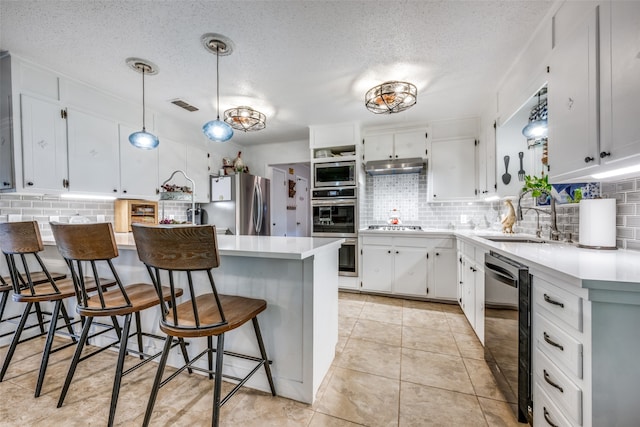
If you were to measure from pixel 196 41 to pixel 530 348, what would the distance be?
2793mm

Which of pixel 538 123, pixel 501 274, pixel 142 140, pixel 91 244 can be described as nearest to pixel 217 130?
pixel 142 140

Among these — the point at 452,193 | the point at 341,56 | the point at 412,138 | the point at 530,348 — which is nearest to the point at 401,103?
the point at 341,56

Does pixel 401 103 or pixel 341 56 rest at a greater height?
pixel 341 56

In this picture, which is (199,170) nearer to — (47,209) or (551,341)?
(47,209)

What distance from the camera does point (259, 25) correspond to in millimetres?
1768

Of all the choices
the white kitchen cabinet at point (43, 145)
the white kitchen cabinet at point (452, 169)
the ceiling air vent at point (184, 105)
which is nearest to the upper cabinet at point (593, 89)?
the white kitchen cabinet at point (452, 169)

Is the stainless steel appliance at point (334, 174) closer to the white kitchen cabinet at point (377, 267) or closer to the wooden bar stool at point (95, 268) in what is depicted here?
the white kitchen cabinet at point (377, 267)

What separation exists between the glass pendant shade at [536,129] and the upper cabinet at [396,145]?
49.9 inches

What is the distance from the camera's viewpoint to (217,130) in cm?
206

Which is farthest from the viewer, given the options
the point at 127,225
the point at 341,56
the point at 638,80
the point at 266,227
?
the point at 266,227

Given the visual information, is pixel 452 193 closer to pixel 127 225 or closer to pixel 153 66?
pixel 153 66

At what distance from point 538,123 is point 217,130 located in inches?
102

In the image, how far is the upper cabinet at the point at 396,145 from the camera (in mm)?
3510

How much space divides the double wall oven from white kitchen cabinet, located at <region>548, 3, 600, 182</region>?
221 centimetres
